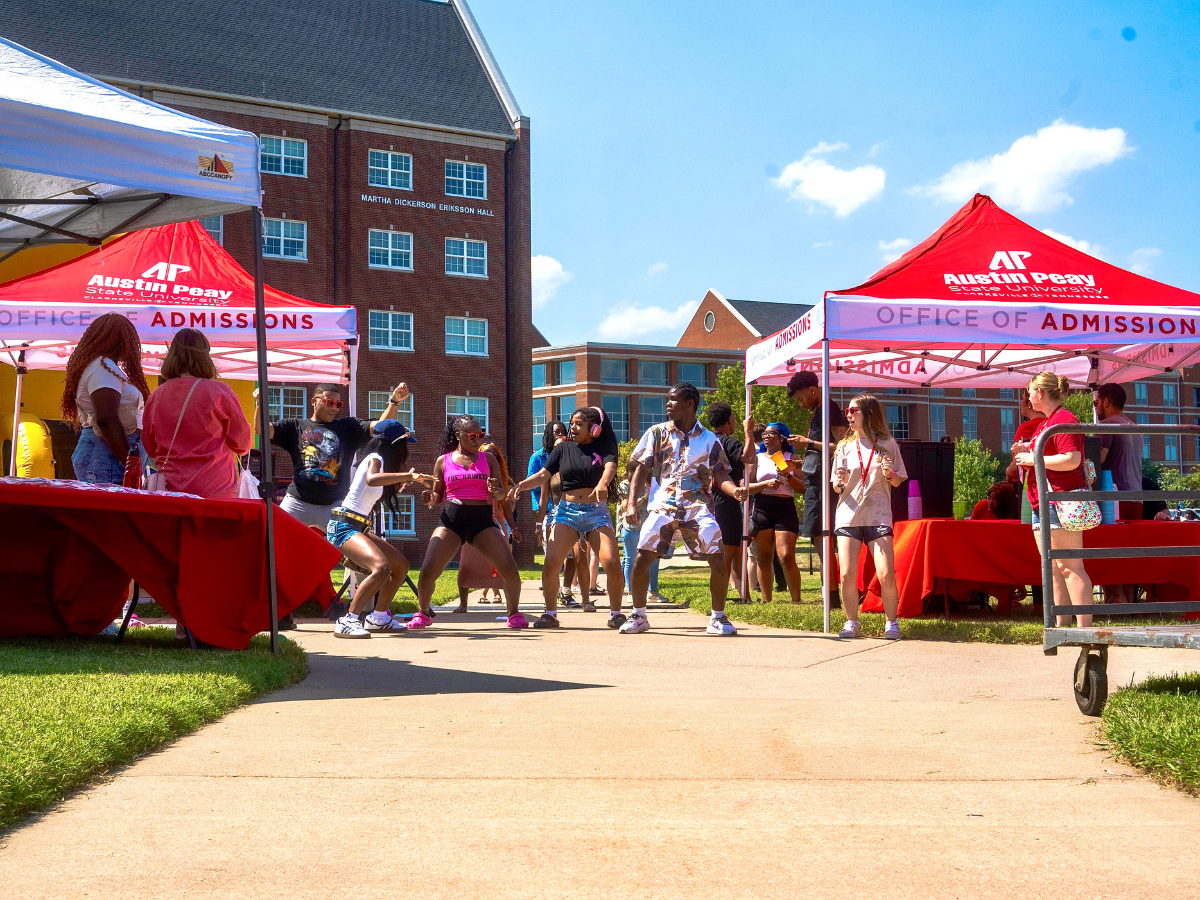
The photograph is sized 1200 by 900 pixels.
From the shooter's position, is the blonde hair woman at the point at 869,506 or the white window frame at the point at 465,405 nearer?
the blonde hair woman at the point at 869,506

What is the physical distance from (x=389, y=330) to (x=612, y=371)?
4510 centimetres

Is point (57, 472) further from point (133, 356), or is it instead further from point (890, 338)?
point (890, 338)

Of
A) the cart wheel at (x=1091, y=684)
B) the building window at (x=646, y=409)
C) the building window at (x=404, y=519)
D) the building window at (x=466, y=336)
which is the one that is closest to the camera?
the cart wheel at (x=1091, y=684)

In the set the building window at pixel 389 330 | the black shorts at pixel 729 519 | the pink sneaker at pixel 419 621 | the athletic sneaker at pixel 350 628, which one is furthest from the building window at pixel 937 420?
the athletic sneaker at pixel 350 628

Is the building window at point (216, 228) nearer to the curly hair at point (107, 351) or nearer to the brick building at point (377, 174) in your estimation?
the brick building at point (377, 174)

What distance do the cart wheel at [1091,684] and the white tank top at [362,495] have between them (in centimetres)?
527

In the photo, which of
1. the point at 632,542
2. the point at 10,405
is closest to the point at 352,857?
the point at 632,542

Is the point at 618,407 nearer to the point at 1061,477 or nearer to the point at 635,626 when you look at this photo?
the point at 635,626

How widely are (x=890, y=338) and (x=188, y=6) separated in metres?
38.4

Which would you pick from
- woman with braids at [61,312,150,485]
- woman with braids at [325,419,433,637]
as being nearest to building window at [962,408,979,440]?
woman with braids at [325,419,433,637]

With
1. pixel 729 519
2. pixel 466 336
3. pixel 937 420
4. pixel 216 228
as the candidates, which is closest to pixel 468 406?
pixel 466 336

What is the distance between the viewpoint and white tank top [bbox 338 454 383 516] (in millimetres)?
8797

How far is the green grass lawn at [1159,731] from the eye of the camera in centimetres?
381

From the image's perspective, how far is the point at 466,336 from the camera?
4222 cm
